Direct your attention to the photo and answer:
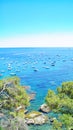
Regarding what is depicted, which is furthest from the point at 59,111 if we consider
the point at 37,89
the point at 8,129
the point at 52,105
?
the point at 37,89

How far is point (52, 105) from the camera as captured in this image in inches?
789

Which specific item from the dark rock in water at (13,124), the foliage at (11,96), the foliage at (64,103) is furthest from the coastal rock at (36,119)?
the dark rock in water at (13,124)

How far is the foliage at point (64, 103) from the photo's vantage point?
18333 mm

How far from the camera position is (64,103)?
19.2 meters

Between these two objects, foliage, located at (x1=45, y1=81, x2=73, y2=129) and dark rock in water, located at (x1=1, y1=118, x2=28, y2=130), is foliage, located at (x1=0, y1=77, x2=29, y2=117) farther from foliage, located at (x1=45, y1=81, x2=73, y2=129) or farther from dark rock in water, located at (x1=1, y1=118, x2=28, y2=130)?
foliage, located at (x1=45, y1=81, x2=73, y2=129)

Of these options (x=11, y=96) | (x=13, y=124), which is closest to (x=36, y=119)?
(x=11, y=96)

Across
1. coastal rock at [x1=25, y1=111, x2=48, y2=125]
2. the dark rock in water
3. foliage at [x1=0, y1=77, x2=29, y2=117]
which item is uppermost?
foliage at [x1=0, y1=77, x2=29, y2=117]

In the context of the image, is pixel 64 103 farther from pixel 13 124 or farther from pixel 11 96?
pixel 11 96

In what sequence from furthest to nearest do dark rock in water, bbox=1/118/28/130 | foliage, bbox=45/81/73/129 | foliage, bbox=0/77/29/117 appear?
1. foliage, bbox=0/77/29/117
2. dark rock in water, bbox=1/118/28/130
3. foliage, bbox=45/81/73/129

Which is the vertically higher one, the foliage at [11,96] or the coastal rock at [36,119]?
the foliage at [11,96]

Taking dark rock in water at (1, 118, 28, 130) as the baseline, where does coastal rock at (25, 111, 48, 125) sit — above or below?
below

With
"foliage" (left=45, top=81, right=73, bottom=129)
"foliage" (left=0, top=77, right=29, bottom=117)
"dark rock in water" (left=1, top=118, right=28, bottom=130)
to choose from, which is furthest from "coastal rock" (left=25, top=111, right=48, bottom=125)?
"dark rock in water" (left=1, top=118, right=28, bottom=130)

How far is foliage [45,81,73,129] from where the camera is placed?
60.1 ft

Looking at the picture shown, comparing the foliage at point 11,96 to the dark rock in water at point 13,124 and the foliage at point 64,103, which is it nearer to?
the dark rock in water at point 13,124
